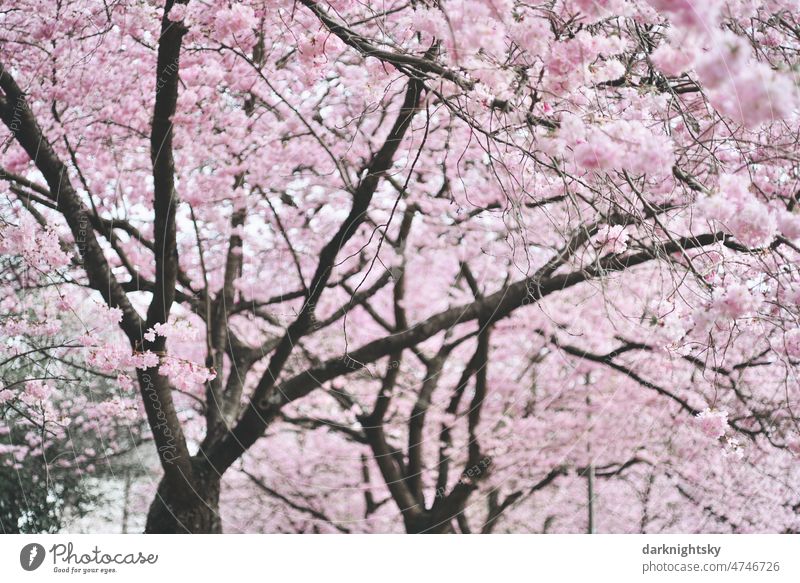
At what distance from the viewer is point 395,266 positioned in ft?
12.0

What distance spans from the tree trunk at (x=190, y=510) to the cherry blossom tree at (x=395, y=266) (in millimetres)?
11

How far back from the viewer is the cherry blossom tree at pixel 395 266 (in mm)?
1784

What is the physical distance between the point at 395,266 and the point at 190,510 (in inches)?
62.8

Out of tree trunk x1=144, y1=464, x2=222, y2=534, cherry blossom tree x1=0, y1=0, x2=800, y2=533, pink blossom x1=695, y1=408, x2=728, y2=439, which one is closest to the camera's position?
cherry blossom tree x1=0, y1=0, x2=800, y2=533

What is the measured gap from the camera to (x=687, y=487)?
3.71m

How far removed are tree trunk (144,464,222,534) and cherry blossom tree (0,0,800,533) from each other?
0.01m

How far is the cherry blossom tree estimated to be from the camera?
1784 mm
